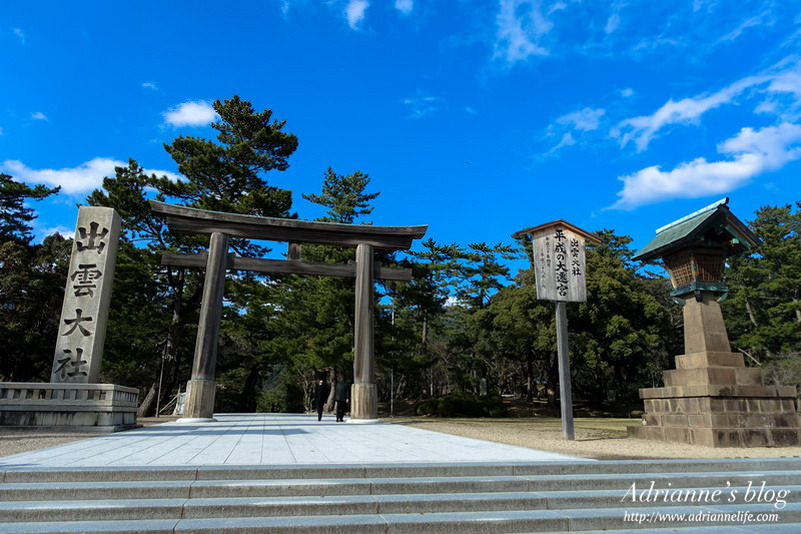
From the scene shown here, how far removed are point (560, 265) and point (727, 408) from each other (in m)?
4.20

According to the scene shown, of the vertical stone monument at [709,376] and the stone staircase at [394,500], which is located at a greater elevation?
the vertical stone monument at [709,376]

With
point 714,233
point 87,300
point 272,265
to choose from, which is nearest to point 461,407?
→ point 272,265

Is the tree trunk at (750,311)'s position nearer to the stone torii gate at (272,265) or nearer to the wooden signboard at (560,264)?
the stone torii gate at (272,265)

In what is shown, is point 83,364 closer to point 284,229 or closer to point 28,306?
point 284,229

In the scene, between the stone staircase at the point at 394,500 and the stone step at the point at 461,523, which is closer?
the stone step at the point at 461,523

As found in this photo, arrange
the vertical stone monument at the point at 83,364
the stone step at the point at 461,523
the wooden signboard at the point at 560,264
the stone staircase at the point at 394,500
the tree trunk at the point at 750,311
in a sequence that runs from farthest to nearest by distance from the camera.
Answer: the tree trunk at the point at 750,311 < the wooden signboard at the point at 560,264 < the vertical stone monument at the point at 83,364 < the stone staircase at the point at 394,500 < the stone step at the point at 461,523

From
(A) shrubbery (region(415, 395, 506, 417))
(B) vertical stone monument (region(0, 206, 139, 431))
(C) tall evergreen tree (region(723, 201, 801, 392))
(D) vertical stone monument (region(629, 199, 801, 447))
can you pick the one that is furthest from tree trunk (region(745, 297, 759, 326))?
(B) vertical stone monument (region(0, 206, 139, 431))

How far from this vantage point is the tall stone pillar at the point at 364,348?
14914 millimetres

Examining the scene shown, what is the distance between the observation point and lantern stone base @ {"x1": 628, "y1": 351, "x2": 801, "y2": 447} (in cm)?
906

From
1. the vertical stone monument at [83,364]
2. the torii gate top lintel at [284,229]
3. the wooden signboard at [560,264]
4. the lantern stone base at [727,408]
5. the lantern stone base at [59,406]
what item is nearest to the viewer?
the lantern stone base at [727,408]

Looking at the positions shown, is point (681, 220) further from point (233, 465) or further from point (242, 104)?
point (242, 104)

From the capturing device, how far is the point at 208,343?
14266mm

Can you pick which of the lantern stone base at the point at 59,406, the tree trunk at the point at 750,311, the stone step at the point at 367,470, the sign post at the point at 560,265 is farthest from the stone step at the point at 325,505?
the tree trunk at the point at 750,311

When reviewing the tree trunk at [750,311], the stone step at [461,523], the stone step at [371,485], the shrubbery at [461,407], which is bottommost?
the shrubbery at [461,407]
